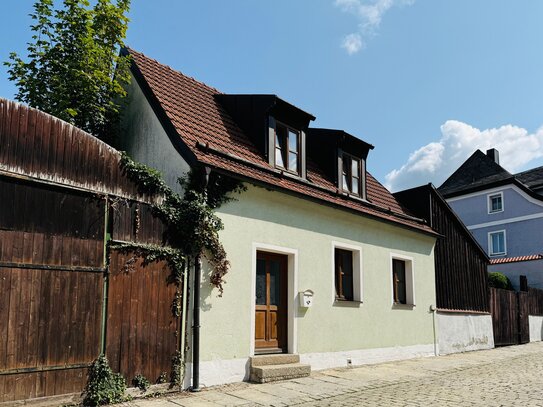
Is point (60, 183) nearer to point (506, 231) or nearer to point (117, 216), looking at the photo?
point (117, 216)

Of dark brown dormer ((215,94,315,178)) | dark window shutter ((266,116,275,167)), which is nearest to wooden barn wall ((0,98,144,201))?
dark window shutter ((266,116,275,167))

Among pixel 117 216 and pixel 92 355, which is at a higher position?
pixel 117 216

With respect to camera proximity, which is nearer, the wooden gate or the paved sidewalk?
the paved sidewalk

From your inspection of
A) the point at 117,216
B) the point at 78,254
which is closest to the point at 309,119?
the point at 117,216

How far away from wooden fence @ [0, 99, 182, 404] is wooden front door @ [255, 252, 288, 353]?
2286mm

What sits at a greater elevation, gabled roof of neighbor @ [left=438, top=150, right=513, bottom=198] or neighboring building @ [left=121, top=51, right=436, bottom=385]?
gabled roof of neighbor @ [left=438, top=150, right=513, bottom=198]

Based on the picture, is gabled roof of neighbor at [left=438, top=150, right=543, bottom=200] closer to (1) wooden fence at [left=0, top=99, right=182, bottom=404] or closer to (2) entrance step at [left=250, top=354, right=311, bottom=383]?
(2) entrance step at [left=250, top=354, right=311, bottom=383]

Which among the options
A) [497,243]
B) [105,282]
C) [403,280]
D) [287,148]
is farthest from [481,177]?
[105,282]

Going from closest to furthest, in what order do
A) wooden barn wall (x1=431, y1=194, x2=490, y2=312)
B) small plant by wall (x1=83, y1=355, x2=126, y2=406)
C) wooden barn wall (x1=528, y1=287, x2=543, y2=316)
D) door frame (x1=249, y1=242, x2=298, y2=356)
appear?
1. small plant by wall (x1=83, y1=355, x2=126, y2=406)
2. door frame (x1=249, y1=242, x2=298, y2=356)
3. wooden barn wall (x1=431, y1=194, x2=490, y2=312)
4. wooden barn wall (x1=528, y1=287, x2=543, y2=316)

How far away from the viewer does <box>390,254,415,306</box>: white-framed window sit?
1427 centimetres

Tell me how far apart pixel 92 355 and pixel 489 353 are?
13240 mm

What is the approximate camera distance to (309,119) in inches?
479

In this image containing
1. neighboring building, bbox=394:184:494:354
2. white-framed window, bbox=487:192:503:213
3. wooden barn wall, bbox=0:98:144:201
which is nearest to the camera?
wooden barn wall, bbox=0:98:144:201

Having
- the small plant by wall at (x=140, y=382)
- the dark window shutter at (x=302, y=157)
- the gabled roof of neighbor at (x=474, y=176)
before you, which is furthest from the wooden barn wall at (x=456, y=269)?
the gabled roof of neighbor at (x=474, y=176)
